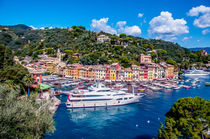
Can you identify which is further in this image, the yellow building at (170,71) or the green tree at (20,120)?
the yellow building at (170,71)

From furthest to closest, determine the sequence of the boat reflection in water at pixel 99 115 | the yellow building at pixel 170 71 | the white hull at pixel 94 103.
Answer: the yellow building at pixel 170 71
the white hull at pixel 94 103
the boat reflection in water at pixel 99 115

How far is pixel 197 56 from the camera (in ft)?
412

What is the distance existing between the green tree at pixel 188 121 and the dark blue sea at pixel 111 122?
673cm

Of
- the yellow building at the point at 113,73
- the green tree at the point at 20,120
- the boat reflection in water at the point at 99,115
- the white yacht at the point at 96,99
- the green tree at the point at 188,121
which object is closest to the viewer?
the green tree at the point at 20,120

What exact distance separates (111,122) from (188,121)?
1428 centimetres

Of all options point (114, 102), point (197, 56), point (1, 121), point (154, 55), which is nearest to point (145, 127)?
point (114, 102)

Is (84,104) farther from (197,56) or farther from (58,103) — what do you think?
(197,56)

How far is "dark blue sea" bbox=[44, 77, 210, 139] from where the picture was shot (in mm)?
21562

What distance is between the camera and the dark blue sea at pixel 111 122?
21562mm

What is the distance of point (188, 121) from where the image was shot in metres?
14.8

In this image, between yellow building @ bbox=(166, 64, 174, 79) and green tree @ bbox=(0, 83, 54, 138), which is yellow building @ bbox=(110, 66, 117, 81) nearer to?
yellow building @ bbox=(166, 64, 174, 79)

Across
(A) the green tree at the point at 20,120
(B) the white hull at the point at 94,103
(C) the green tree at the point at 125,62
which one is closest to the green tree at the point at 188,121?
(A) the green tree at the point at 20,120

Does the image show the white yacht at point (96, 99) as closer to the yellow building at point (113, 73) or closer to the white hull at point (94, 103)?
the white hull at point (94, 103)

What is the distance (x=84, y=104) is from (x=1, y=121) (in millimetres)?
21508
